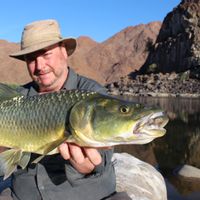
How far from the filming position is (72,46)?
562 centimetres

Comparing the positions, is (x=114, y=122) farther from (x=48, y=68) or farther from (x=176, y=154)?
(x=176, y=154)

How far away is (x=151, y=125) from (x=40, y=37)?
206 centimetres

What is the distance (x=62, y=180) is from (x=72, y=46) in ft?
5.46

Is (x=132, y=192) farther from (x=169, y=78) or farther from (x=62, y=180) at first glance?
(x=169, y=78)

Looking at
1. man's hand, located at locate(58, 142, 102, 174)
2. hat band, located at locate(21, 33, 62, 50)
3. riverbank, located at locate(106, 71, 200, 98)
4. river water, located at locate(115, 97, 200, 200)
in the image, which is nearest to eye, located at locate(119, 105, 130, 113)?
man's hand, located at locate(58, 142, 102, 174)

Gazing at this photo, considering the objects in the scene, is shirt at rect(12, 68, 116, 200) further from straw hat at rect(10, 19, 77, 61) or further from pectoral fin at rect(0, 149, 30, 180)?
straw hat at rect(10, 19, 77, 61)

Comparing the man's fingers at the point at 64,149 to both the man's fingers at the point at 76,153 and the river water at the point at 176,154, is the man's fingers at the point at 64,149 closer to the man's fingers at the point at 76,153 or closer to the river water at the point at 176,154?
the man's fingers at the point at 76,153

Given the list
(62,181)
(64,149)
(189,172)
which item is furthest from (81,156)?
(189,172)

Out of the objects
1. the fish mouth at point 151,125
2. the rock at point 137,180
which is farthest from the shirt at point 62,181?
the rock at point 137,180

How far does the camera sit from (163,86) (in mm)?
77250

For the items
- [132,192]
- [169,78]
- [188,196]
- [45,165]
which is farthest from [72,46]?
[169,78]

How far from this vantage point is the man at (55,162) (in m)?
4.58

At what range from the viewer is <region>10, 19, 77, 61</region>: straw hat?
512 centimetres

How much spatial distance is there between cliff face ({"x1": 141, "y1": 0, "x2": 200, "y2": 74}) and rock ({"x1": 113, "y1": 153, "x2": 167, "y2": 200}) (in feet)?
247
